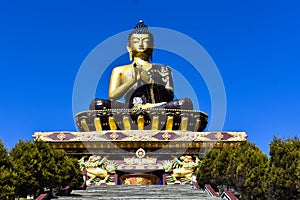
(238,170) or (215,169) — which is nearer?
(238,170)

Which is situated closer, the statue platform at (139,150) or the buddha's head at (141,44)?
the statue platform at (139,150)

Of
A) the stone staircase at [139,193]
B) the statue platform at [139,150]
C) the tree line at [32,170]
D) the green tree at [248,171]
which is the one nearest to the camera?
the tree line at [32,170]

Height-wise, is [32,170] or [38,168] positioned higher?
[38,168]

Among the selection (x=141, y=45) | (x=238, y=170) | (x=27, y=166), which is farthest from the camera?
(x=141, y=45)

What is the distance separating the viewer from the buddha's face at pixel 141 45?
946 inches

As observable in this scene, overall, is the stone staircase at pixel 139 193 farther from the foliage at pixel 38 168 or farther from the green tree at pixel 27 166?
the green tree at pixel 27 166

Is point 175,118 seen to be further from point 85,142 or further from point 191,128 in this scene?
point 85,142

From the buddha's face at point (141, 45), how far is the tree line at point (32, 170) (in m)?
11.0

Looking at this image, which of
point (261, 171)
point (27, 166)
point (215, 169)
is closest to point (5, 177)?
point (27, 166)

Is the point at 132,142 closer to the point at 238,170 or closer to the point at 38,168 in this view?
the point at 38,168

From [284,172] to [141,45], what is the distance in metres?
15.6

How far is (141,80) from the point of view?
23078 mm

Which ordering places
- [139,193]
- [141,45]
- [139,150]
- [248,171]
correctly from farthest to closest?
[141,45] < [139,150] < [139,193] < [248,171]

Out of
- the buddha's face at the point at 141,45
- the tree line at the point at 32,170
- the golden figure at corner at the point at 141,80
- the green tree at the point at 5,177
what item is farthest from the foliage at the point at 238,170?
the buddha's face at the point at 141,45
